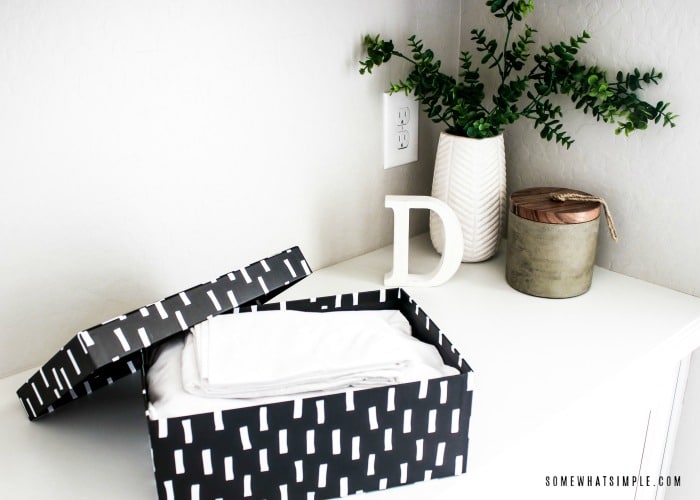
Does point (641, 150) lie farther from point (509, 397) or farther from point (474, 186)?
point (509, 397)

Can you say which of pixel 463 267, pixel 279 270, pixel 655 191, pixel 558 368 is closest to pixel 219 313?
pixel 279 270

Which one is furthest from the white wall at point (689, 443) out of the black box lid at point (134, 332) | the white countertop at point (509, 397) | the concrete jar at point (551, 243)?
the black box lid at point (134, 332)

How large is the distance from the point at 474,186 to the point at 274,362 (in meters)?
0.52

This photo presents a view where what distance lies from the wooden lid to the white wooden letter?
0.32 ft

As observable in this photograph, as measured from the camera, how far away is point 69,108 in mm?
761

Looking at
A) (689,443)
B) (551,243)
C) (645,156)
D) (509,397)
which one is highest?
(645,156)

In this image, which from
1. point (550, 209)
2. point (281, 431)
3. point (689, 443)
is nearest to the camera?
point (281, 431)

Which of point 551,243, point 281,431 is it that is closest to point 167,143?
point 281,431

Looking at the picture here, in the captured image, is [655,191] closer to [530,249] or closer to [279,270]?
[530,249]

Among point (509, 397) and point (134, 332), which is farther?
point (509, 397)

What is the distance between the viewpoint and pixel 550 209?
939 mm

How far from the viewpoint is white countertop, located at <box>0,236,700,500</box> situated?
654mm

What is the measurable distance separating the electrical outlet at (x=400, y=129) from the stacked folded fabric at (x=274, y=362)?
48 centimetres

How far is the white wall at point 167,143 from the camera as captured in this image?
29.5 inches
